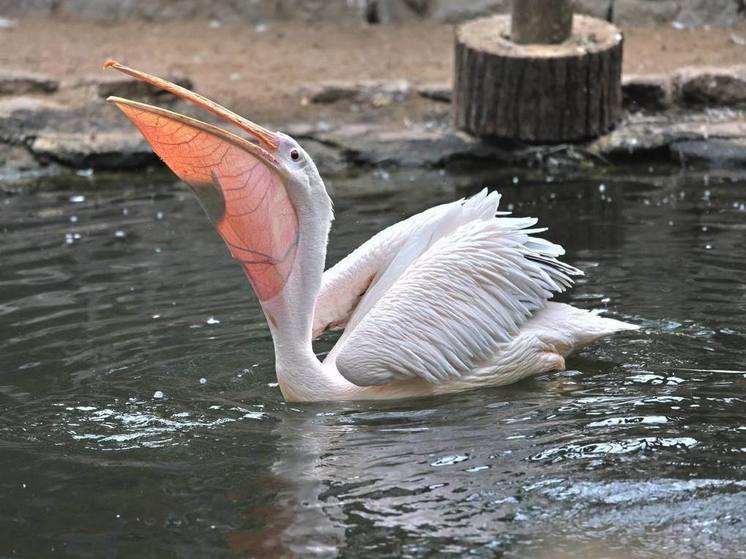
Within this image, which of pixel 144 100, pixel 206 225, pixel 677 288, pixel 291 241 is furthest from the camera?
pixel 144 100

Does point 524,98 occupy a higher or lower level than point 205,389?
higher

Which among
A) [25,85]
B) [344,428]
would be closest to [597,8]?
[25,85]

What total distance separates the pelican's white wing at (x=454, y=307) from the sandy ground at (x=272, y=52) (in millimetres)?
3446

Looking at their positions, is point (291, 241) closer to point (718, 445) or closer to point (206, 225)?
point (718, 445)

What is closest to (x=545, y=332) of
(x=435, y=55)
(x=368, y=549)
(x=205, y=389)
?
(x=205, y=389)

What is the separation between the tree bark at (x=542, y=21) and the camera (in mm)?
6852

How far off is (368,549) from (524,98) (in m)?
4.11

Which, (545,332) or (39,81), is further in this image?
(39,81)

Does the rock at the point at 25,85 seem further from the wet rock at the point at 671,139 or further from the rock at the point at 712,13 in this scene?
the rock at the point at 712,13

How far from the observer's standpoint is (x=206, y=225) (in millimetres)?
6199

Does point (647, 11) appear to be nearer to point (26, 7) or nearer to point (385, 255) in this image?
point (26, 7)

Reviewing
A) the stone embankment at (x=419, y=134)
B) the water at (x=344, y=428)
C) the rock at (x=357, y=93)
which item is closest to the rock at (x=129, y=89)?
the stone embankment at (x=419, y=134)

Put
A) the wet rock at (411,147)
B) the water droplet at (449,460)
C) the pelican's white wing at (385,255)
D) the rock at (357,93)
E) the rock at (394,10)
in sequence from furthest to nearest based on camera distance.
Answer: the rock at (394,10)
the rock at (357,93)
the wet rock at (411,147)
the pelican's white wing at (385,255)
the water droplet at (449,460)

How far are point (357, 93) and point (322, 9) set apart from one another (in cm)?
179
